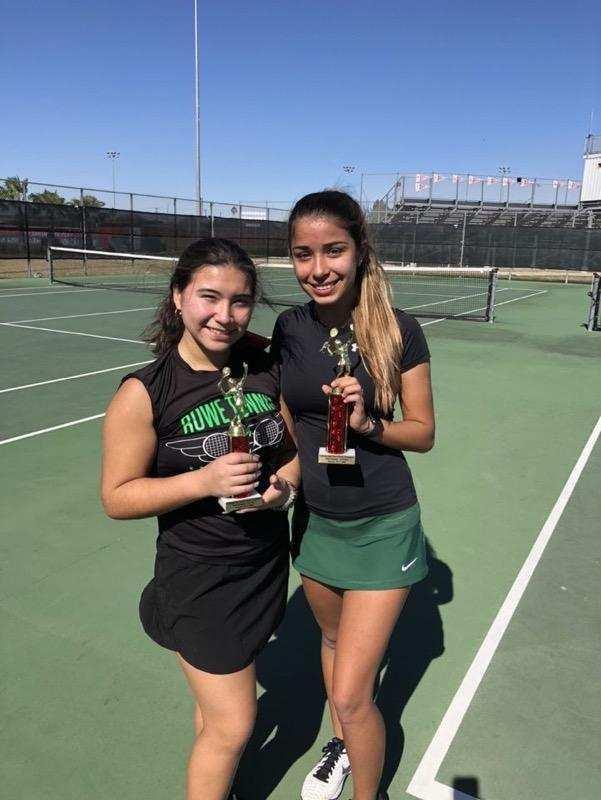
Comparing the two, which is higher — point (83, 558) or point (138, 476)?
point (138, 476)

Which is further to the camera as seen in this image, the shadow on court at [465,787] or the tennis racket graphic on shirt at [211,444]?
the shadow on court at [465,787]

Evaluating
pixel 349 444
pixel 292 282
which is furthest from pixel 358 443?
pixel 292 282

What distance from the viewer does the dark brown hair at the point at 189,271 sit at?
1.94 meters

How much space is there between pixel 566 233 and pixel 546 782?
120 feet

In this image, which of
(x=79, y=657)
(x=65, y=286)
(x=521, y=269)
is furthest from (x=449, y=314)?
(x=521, y=269)

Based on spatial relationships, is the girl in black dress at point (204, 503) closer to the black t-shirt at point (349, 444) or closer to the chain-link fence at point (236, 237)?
the black t-shirt at point (349, 444)

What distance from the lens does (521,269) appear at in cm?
3603

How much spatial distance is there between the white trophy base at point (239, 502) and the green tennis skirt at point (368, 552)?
0.53 m

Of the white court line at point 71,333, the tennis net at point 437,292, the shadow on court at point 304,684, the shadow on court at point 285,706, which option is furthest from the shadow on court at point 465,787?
the white court line at point 71,333

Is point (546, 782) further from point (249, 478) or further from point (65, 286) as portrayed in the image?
point (65, 286)

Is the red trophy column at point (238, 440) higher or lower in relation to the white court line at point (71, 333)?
higher

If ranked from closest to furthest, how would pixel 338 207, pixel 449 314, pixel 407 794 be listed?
pixel 338 207 < pixel 407 794 < pixel 449 314

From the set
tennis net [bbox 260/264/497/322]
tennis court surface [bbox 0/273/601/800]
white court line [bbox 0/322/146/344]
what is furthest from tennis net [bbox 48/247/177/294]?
tennis court surface [bbox 0/273/601/800]

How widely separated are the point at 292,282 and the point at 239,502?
26.5 m
